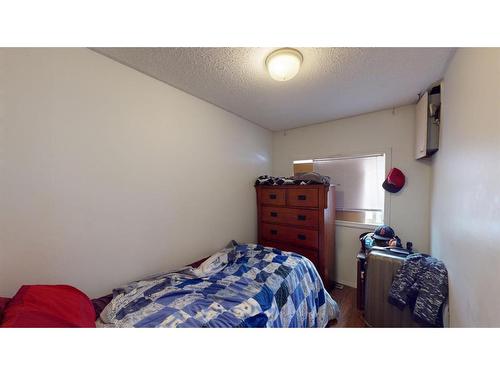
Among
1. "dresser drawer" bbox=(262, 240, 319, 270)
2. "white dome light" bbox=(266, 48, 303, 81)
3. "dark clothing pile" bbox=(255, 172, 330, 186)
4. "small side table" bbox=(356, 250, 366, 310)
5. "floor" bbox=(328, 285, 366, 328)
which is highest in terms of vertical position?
"white dome light" bbox=(266, 48, 303, 81)

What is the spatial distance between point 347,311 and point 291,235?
3.14 ft

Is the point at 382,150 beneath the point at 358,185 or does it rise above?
above

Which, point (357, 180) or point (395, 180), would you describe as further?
point (357, 180)

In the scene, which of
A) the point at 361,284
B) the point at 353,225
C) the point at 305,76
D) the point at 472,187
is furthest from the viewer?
the point at 353,225

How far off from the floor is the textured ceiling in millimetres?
2243

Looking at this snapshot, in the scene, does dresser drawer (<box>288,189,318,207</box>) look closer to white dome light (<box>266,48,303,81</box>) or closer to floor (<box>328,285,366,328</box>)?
floor (<box>328,285,366,328</box>)

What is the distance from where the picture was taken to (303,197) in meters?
2.16

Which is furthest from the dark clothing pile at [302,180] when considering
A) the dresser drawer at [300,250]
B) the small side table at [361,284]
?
the small side table at [361,284]

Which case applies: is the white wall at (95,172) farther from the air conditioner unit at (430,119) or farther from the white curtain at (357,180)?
the air conditioner unit at (430,119)

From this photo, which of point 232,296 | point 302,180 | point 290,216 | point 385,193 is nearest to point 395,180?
point 385,193

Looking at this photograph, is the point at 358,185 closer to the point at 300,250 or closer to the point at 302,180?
the point at 302,180

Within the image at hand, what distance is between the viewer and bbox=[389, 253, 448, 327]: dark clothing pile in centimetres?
124

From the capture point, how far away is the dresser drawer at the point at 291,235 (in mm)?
2107

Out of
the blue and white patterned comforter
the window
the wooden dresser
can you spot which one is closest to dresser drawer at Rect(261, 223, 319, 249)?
the wooden dresser
